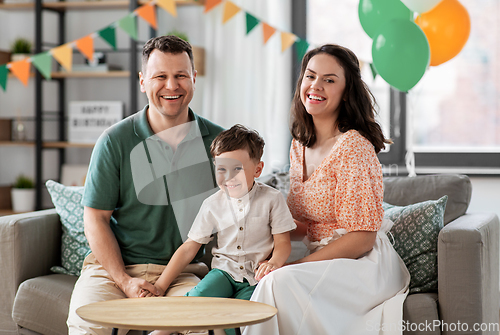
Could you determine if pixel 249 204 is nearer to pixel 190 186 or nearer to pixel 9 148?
pixel 190 186

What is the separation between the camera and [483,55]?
129 inches

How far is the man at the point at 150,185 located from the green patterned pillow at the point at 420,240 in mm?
712

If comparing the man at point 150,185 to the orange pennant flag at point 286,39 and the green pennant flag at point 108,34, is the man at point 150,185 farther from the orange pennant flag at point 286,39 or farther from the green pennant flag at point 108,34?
the orange pennant flag at point 286,39

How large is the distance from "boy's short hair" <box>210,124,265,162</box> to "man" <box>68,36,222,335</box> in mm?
226

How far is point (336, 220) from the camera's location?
166 centimetres

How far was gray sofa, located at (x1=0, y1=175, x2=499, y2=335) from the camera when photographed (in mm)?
1641

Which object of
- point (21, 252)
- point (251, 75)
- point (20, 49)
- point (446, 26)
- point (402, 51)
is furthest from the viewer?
point (20, 49)

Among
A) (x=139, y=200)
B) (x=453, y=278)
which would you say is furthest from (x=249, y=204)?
(x=453, y=278)

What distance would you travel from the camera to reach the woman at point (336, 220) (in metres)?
1.41

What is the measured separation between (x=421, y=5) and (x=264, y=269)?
159 cm

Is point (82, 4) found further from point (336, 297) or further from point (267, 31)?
point (336, 297)

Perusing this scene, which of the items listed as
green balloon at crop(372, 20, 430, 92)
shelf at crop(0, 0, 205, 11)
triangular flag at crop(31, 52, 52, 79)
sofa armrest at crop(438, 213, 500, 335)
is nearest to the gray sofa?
sofa armrest at crop(438, 213, 500, 335)

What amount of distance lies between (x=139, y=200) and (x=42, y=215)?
544mm

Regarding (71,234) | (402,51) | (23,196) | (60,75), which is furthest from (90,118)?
(402,51)
